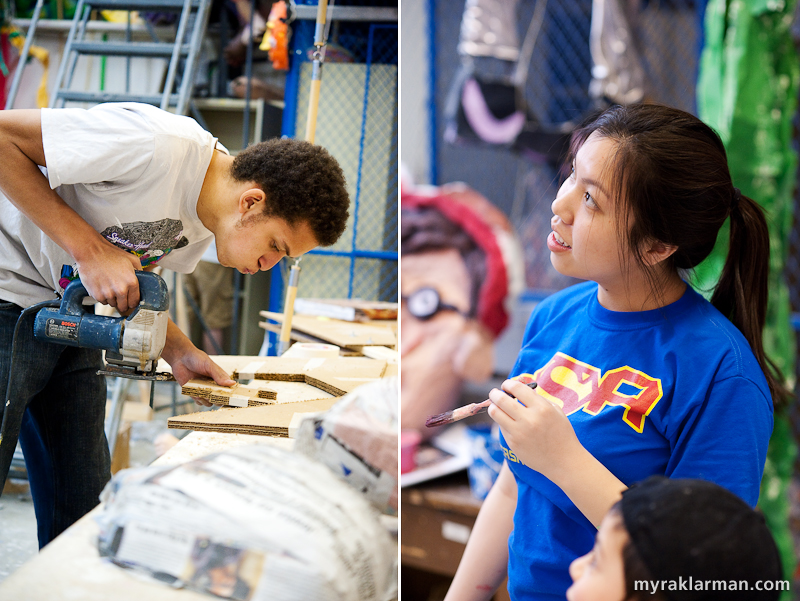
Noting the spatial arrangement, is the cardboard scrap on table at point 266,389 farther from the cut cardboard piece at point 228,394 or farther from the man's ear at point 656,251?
the man's ear at point 656,251

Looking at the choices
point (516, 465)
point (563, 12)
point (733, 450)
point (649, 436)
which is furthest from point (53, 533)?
point (563, 12)

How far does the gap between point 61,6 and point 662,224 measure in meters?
4.56

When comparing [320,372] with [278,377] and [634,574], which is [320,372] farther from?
[634,574]

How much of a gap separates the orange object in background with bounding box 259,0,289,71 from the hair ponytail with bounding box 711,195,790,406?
130 inches

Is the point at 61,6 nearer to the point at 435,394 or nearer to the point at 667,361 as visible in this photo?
the point at 435,394

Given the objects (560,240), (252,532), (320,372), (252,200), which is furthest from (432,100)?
(252,532)

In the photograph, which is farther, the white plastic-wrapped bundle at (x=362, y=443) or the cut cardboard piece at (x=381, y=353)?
the cut cardboard piece at (x=381, y=353)

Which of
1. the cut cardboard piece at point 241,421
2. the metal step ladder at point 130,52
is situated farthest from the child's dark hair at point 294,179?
the metal step ladder at point 130,52

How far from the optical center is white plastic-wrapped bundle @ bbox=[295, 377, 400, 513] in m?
0.79

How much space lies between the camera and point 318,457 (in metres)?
0.81

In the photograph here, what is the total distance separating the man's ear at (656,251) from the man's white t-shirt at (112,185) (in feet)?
3.09

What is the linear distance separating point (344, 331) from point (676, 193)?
1.91 meters

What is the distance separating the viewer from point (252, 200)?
4.50ft

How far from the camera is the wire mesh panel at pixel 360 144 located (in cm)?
405
